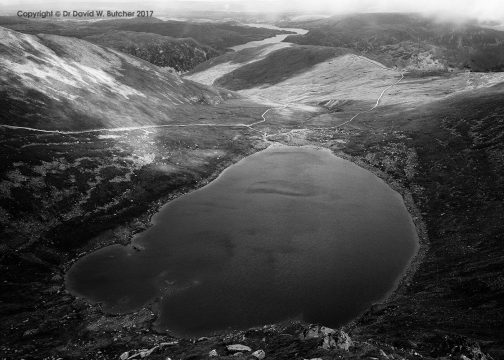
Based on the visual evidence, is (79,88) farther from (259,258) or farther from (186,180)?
(259,258)

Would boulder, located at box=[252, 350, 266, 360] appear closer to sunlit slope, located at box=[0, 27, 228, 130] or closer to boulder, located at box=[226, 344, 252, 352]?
boulder, located at box=[226, 344, 252, 352]

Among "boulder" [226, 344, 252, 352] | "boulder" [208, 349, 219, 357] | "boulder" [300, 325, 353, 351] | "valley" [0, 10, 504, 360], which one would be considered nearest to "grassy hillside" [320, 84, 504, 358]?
"valley" [0, 10, 504, 360]

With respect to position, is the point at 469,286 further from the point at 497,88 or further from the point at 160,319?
the point at 497,88

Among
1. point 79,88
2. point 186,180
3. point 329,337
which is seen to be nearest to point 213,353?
point 329,337

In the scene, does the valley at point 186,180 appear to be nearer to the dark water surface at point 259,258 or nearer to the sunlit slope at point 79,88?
the sunlit slope at point 79,88

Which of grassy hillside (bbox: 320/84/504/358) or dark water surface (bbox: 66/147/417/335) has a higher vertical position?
grassy hillside (bbox: 320/84/504/358)

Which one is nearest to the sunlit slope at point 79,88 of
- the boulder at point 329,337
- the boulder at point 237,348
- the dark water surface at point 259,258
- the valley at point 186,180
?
the valley at point 186,180
